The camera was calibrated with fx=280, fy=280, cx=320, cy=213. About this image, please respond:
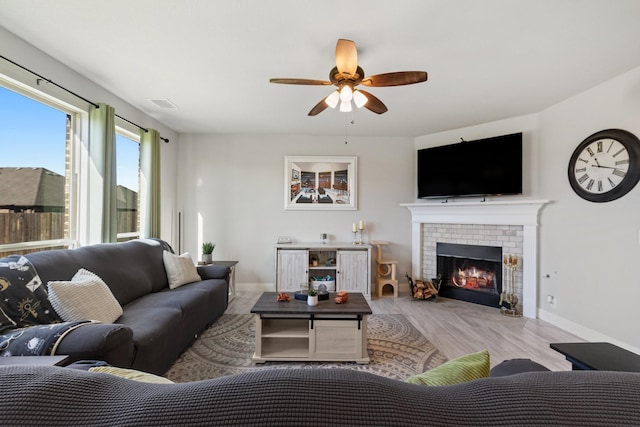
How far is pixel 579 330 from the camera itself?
2908mm

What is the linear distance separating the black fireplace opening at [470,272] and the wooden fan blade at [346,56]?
126 inches

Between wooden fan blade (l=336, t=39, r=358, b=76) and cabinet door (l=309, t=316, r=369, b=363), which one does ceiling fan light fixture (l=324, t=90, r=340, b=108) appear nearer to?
wooden fan blade (l=336, t=39, r=358, b=76)

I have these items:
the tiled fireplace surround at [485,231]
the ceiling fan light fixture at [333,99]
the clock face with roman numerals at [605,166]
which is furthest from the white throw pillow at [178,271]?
the clock face with roman numerals at [605,166]

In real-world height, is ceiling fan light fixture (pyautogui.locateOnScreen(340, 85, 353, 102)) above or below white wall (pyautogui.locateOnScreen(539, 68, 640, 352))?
above

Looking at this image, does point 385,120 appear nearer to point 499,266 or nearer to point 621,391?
point 499,266

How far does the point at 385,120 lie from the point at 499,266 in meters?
2.54

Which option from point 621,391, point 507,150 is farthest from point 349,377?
point 507,150

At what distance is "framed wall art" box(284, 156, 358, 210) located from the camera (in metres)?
4.55

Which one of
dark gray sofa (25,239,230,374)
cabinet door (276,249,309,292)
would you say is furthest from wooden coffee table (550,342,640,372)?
cabinet door (276,249,309,292)

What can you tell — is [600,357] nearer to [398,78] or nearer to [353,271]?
[398,78]

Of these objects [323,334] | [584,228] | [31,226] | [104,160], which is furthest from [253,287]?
[584,228]

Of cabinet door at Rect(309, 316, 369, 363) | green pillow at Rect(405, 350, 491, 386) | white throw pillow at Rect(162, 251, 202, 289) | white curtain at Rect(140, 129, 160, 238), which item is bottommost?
cabinet door at Rect(309, 316, 369, 363)

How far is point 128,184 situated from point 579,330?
213 inches

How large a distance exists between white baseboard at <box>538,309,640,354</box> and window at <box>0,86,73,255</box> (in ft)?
17.1
